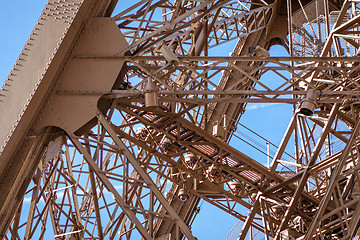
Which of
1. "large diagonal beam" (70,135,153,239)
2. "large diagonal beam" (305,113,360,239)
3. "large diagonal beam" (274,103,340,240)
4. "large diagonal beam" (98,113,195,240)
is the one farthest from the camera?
"large diagonal beam" (274,103,340,240)

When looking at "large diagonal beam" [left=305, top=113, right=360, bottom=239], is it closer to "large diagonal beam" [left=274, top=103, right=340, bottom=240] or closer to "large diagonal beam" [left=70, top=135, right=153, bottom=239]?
"large diagonal beam" [left=274, top=103, right=340, bottom=240]

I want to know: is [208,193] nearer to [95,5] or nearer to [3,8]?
[95,5]

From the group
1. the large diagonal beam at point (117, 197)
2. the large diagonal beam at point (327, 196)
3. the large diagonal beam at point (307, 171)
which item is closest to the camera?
the large diagonal beam at point (117, 197)

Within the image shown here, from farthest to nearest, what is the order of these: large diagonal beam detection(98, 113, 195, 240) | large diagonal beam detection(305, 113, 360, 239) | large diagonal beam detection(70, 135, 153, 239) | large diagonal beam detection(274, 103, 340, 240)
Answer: large diagonal beam detection(274, 103, 340, 240) < large diagonal beam detection(305, 113, 360, 239) < large diagonal beam detection(98, 113, 195, 240) < large diagonal beam detection(70, 135, 153, 239)

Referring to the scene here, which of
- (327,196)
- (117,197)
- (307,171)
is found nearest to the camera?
(117,197)

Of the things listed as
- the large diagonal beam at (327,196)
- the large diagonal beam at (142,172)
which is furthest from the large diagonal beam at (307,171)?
Answer: the large diagonal beam at (142,172)

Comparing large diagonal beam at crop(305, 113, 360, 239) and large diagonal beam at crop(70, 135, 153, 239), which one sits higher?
large diagonal beam at crop(305, 113, 360, 239)

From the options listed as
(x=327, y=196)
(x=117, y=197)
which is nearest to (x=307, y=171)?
(x=327, y=196)

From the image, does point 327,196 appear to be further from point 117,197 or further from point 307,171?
point 117,197

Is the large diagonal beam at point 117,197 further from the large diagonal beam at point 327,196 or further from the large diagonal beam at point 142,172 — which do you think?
the large diagonal beam at point 327,196

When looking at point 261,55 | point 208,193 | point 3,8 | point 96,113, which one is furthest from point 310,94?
point 3,8

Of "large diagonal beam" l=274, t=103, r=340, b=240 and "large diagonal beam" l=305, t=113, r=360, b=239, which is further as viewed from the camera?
"large diagonal beam" l=274, t=103, r=340, b=240

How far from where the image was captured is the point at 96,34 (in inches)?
612

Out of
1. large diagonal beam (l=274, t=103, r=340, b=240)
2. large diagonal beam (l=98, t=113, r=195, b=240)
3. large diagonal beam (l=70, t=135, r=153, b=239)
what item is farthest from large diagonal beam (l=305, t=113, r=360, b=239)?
large diagonal beam (l=70, t=135, r=153, b=239)
